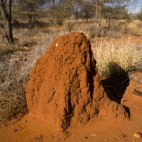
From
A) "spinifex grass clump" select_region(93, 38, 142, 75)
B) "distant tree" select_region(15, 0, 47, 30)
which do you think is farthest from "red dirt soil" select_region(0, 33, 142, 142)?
"distant tree" select_region(15, 0, 47, 30)

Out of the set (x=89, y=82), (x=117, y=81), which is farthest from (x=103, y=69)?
(x=89, y=82)

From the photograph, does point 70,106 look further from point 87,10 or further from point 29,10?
point 87,10

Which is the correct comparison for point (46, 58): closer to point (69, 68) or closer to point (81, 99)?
point (69, 68)

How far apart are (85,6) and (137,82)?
2591cm

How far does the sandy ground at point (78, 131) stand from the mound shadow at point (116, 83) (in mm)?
670

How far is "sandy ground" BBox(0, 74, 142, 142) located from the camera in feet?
7.91

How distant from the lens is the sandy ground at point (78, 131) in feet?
7.91

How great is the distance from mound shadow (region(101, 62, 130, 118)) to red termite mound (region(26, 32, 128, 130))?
28.3 inches

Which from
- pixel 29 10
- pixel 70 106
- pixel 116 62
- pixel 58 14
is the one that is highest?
pixel 29 10

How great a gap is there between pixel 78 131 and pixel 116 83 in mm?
1811

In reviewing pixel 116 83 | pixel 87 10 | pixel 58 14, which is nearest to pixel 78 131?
pixel 116 83

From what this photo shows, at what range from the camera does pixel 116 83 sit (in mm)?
4051

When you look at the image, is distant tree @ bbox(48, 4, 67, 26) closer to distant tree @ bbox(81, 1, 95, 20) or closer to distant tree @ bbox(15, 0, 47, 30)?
distant tree @ bbox(15, 0, 47, 30)

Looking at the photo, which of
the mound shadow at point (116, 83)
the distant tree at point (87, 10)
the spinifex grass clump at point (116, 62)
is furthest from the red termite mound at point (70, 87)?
the distant tree at point (87, 10)
